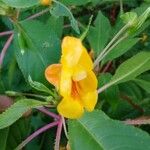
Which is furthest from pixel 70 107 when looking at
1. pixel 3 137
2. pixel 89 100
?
pixel 3 137

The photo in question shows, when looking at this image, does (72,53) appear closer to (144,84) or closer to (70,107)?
(70,107)

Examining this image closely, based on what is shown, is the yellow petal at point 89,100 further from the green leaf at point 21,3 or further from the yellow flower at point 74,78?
the green leaf at point 21,3

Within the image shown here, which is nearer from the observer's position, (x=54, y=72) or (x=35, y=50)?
(x=54, y=72)

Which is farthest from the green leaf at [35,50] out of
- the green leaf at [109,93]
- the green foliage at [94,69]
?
the green leaf at [109,93]

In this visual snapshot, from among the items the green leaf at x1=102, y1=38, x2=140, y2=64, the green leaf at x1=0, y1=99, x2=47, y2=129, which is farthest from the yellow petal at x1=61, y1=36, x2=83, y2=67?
the green leaf at x1=102, y1=38, x2=140, y2=64

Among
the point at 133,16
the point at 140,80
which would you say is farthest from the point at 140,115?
the point at 133,16

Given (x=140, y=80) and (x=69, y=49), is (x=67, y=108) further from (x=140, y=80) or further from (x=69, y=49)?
(x=140, y=80)
